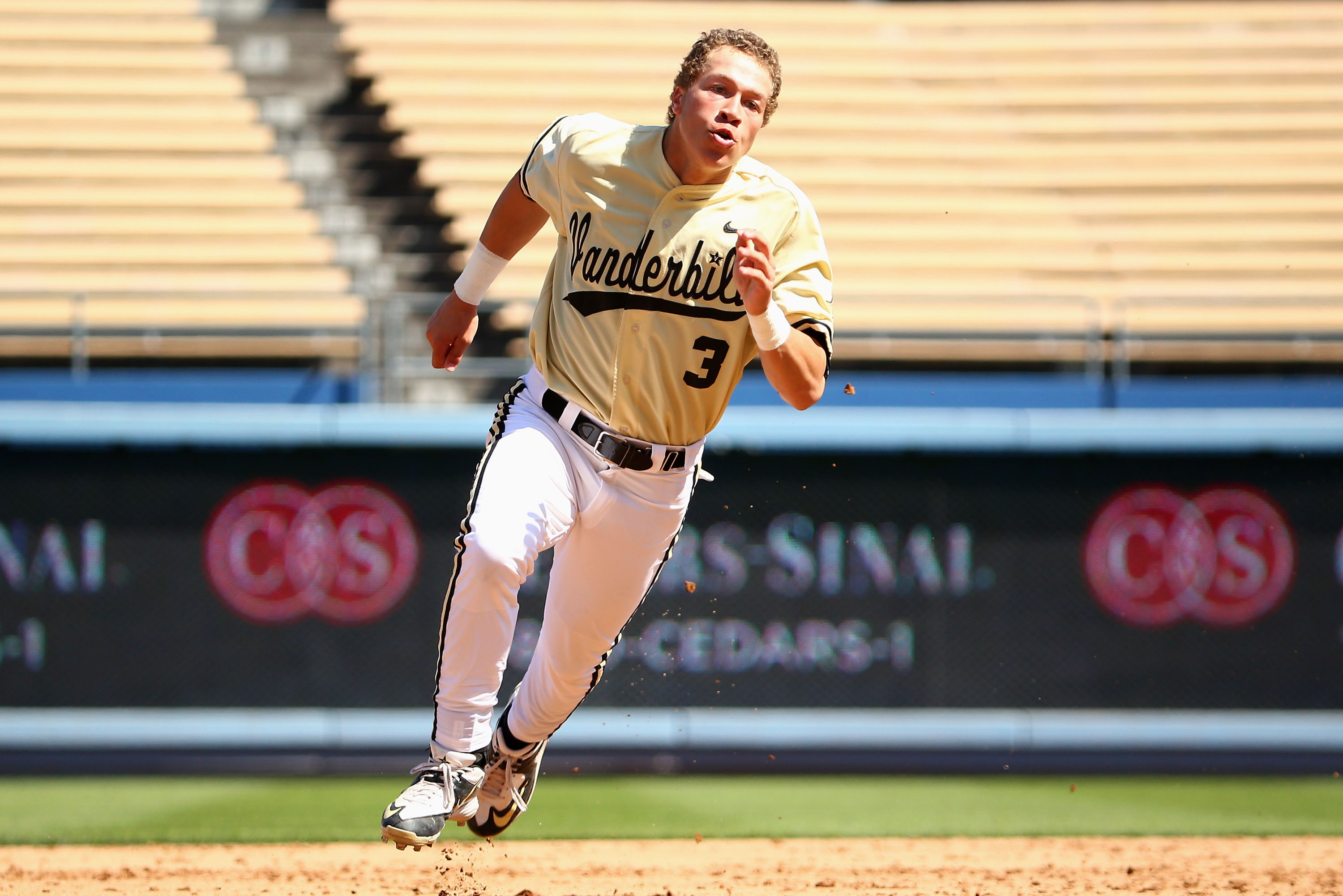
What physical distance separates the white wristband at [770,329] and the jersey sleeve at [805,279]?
5.9 inches

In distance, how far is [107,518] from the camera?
6.30m

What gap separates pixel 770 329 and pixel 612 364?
468mm

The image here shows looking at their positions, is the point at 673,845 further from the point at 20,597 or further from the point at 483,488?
the point at 20,597

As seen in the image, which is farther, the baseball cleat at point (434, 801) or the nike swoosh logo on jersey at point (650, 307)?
the nike swoosh logo on jersey at point (650, 307)

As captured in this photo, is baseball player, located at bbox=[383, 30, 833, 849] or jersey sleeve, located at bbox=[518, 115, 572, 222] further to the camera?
jersey sleeve, located at bbox=[518, 115, 572, 222]

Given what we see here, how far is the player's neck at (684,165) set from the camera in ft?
10.7

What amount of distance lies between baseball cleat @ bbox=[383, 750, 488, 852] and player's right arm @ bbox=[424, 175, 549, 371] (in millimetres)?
972

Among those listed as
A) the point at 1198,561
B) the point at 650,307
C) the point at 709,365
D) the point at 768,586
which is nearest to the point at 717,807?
the point at 768,586

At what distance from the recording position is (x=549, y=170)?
3.46 meters

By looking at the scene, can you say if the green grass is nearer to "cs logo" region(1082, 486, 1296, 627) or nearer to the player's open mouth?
"cs logo" region(1082, 486, 1296, 627)

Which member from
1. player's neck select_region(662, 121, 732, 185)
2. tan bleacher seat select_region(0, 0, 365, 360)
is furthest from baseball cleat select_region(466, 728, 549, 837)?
tan bleacher seat select_region(0, 0, 365, 360)

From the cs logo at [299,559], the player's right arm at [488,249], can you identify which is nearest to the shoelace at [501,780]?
the player's right arm at [488,249]

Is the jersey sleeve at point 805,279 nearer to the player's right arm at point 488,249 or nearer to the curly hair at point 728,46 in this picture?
the curly hair at point 728,46

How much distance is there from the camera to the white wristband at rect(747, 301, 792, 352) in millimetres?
3002
